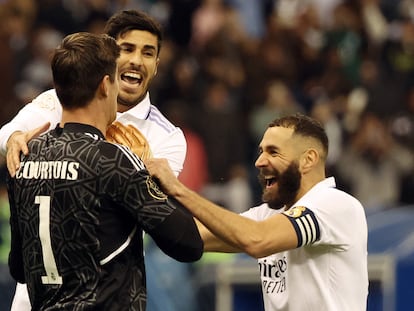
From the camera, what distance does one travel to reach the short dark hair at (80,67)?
4.09 metres

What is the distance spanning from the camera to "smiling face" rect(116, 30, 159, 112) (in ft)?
17.7

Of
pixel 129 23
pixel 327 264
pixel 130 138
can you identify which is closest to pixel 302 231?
pixel 327 264

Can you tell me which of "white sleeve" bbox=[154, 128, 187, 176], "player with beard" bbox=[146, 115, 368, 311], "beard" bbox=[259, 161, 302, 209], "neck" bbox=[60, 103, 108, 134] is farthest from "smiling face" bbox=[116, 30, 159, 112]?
"neck" bbox=[60, 103, 108, 134]

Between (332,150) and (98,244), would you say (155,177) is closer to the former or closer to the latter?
(98,244)

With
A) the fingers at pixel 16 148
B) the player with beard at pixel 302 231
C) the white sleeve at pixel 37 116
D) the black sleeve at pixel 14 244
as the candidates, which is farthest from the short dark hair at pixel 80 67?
the white sleeve at pixel 37 116

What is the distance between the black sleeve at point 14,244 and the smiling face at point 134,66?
3.98ft

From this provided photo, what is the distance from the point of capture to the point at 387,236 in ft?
26.8

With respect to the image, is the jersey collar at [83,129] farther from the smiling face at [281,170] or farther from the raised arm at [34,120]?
the smiling face at [281,170]

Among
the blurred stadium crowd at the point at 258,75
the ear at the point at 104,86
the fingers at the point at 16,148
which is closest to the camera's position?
the ear at the point at 104,86

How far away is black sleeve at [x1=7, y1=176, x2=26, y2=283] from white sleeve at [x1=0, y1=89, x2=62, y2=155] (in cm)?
67

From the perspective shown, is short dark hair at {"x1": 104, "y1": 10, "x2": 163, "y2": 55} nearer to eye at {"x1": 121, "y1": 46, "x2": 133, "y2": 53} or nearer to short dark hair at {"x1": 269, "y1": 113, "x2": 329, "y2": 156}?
eye at {"x1": 121, "y1": 46, "x2": 133, "y2": 53}

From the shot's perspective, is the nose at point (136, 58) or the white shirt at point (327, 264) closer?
the white shirt at point (327, 264)

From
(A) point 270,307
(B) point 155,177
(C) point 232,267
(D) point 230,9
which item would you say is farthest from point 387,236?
(D) point 230,9

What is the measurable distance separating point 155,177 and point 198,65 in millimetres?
8248
